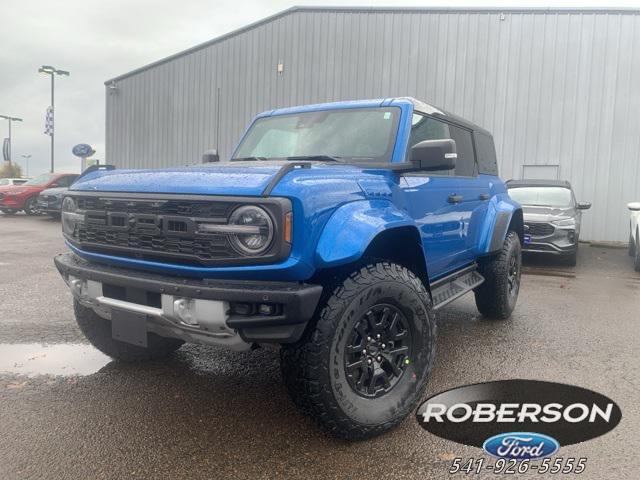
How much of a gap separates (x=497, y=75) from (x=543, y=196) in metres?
4.78

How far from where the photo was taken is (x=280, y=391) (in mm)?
3326

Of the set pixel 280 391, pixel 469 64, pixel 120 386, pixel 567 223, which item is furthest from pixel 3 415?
pixel 469 64

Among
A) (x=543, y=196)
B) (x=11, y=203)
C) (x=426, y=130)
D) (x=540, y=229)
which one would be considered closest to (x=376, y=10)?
(x=543, y=196)

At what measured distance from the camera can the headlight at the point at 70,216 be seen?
307 cm

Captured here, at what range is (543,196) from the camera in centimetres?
1040

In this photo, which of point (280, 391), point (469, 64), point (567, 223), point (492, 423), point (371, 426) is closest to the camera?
point (371, 426)

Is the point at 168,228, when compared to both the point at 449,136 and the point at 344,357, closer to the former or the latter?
the point at 344,357

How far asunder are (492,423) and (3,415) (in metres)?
2.74

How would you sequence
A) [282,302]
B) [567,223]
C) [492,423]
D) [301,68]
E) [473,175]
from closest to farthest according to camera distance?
1. [282,302]
2. [492,423]
3. [473,175]
4. [567,223]
5. [301,68]

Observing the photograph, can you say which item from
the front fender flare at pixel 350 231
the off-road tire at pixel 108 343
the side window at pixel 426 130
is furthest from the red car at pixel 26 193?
the front fender flare at pixel 350 231

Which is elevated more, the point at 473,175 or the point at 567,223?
the point at 473,175

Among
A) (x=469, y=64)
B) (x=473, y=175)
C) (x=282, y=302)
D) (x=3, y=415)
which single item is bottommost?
(x=3, y=415)

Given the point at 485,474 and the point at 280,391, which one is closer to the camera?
the point at 485,474

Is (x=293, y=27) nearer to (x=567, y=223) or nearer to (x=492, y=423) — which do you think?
(x=567, y=223)
